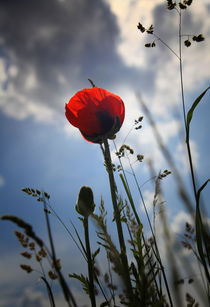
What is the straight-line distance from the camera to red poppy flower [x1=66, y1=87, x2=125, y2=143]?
1.42 metres

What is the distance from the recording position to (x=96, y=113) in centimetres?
143

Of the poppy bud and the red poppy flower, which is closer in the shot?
the poppy bud

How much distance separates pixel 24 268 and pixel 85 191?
52cm

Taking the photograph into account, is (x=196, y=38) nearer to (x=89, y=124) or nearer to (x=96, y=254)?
(x=89, y=124)

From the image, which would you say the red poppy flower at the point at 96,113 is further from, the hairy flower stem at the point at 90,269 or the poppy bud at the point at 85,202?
the hairy flower stem at the point at 90,269

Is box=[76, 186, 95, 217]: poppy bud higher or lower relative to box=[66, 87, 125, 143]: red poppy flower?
lower

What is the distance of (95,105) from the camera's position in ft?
4.69

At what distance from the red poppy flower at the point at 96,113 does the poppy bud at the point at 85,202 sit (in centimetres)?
34

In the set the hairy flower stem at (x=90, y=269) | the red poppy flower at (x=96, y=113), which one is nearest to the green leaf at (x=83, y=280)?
the hairy flower stem at (x=90, y=269)

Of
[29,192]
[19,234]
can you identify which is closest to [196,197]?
[29,192]

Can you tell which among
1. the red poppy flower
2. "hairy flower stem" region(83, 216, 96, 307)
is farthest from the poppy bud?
A: the red poppy flower

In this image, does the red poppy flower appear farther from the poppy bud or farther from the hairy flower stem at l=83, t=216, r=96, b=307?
the hairy flower stem at l=83, t=216, r=96, b=307

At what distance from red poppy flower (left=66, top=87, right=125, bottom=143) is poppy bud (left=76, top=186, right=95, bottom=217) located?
13.2 inches

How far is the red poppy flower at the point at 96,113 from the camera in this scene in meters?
1.42
